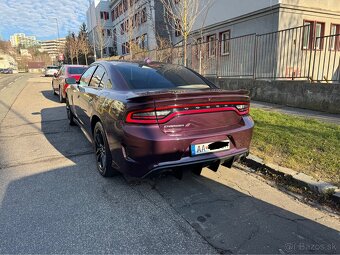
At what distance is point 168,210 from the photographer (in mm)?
3146

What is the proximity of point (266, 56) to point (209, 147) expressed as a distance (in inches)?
396

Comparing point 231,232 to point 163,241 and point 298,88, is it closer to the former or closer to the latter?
point 163,241

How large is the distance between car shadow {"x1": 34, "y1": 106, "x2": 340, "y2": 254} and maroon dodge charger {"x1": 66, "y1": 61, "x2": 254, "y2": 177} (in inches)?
15.3

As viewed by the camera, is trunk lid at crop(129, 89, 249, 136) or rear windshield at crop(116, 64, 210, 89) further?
rear windshield at crop(116, 64, 210, 89)

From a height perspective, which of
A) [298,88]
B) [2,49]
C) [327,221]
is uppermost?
[2,49]

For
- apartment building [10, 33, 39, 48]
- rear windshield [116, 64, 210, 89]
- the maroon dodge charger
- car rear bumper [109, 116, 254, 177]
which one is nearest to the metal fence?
rear windshield [116, 64, 210, 89]

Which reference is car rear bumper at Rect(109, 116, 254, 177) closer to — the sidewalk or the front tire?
the front tire

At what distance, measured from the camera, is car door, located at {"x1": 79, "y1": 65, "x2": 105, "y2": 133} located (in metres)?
4.32

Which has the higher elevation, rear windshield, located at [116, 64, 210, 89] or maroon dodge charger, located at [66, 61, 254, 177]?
rear windshield, located at [116, 64, 210, 89]

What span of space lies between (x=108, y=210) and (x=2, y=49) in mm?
115558

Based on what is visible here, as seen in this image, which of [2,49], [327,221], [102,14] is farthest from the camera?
[2,49]

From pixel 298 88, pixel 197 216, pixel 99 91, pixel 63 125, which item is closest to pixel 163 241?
pixel 197 216

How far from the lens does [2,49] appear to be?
97938 millimetres

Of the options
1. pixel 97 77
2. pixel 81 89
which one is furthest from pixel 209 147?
pixel 81 89
